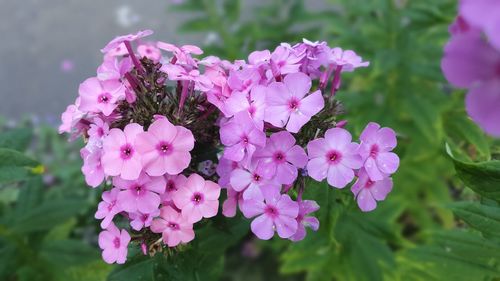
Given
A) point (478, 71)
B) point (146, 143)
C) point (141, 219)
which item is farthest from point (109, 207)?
point (478, 71)

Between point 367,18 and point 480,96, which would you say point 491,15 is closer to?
point 480,96

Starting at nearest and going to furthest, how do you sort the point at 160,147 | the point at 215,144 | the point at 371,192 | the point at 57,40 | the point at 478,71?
the point at 478,71 < the point at 160,147 < the point at 371,192 < the point at 215,144 < the point at 57,40

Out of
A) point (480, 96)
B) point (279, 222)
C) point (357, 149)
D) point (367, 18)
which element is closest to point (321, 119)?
point (357, 149)

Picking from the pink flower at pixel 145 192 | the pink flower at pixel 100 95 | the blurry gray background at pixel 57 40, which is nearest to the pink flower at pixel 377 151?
the pink flower at pixel 145 192

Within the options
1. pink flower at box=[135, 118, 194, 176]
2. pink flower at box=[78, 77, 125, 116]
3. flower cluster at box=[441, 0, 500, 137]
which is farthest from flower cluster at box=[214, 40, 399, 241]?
flower cluster at box=[441, 0, 500, 137]

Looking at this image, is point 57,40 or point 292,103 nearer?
point 292,103

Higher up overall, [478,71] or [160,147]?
[478,71]

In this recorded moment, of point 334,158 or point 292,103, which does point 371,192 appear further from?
point 292,103

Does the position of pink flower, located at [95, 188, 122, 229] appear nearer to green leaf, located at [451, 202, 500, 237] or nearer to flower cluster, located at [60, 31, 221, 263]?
flower cluster, located at [60, 31, 221, 263]
